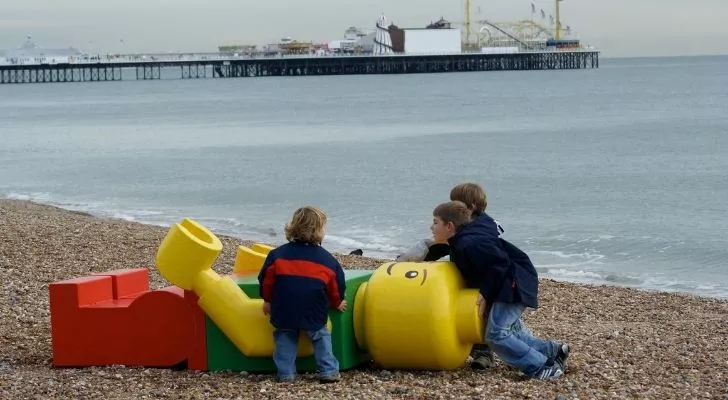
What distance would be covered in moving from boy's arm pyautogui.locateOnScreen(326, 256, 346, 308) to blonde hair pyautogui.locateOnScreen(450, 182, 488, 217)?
0.80 metres

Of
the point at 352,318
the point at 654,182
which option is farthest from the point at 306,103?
the point at 352,318

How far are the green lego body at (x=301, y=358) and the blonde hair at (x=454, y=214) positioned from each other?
0.65 metres

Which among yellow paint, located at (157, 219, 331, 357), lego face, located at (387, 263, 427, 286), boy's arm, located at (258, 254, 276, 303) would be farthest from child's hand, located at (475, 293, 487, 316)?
boy's arm, located at (258, 254, 276, 303)

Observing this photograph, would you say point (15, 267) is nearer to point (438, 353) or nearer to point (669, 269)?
point (438, 353)

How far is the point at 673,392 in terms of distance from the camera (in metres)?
6.48

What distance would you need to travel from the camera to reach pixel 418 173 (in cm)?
3419

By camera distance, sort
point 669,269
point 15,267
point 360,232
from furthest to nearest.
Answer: point 360,232 < point 669,269 < point 15,267

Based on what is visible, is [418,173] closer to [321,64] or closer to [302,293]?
[302,293]

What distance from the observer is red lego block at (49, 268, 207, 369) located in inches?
284

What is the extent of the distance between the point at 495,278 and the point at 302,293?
3.52 feet

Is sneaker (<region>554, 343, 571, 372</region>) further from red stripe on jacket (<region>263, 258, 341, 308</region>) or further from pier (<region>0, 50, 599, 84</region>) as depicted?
pier (<region>0, 50, 599, 84</region>)

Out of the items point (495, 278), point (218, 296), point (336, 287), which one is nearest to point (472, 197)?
point (495, 278)

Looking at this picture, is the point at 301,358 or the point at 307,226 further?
the point at 301,358

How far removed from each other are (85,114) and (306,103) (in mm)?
15898
